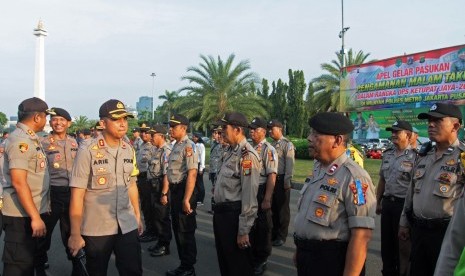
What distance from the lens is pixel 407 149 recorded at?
4.55 m

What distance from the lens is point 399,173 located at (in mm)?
4418

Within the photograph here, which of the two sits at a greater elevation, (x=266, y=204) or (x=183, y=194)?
(x=183, y=194)

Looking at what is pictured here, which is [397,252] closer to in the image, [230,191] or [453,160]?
[453,160]

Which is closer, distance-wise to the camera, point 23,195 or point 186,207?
point 23,195

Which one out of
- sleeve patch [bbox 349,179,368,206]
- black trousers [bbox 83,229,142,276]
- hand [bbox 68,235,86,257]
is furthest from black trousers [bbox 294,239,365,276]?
hand [bbox 68,235,86,257]

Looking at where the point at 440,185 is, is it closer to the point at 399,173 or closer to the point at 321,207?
the point at 399,173

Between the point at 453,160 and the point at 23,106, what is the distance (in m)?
3.70

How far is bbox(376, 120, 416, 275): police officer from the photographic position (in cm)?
436

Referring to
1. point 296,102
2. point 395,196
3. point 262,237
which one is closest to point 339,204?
point 395,196

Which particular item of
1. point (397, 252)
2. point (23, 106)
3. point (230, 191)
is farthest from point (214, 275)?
point (23, 106)

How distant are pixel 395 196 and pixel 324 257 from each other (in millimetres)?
2380

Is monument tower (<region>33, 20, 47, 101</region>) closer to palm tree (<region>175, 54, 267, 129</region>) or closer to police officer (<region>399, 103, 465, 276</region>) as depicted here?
palm tree (<region>175, 54, 267, 129</region>)

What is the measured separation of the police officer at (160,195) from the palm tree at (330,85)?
71.8ft

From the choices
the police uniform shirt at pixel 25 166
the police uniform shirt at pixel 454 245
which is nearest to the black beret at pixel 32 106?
the police uniform shirt at pixel 25 166
